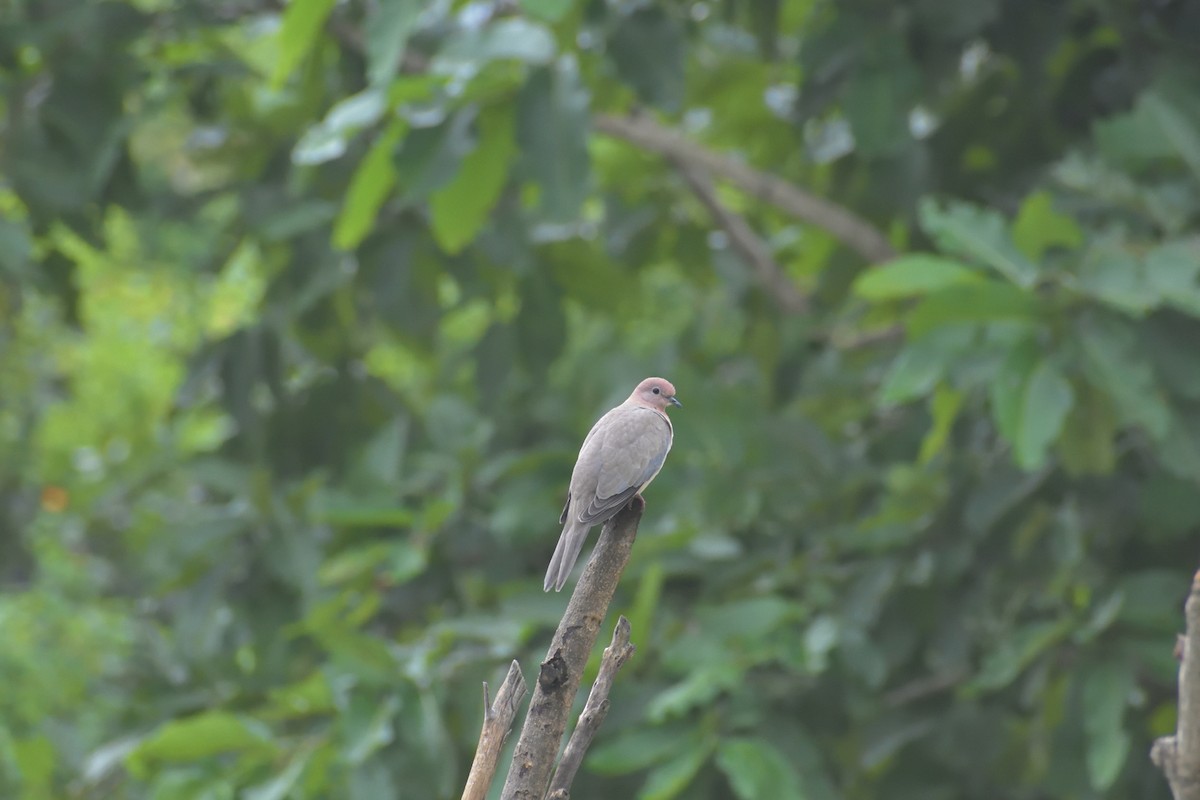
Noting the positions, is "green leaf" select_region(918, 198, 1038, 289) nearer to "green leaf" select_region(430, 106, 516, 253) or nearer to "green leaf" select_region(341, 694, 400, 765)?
"green leaf" select_region(430, 106, 516, 253)

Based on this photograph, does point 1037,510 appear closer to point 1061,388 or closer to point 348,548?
point 1061,388

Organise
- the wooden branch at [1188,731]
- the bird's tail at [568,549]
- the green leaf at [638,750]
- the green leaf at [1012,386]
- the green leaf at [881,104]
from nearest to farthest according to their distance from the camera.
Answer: the wooden branch at [1188,731] < the bird's tail at [568,549] < the green leaf at [1012,386] < the green leaf at [638,750] < the green leaf at [881,104]

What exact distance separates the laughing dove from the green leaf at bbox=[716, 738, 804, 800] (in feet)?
9.04

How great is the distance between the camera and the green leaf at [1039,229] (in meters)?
5.06

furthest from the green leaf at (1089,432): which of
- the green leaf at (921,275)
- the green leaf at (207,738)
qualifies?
the green leaf at (207,738)

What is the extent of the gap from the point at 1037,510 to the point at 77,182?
14.4 feet

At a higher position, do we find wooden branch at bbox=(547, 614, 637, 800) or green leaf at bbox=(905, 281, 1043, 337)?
green leaf at bbox=(905, 281, 1043, 337)

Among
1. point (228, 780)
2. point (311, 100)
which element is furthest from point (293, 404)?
point (228, 780)

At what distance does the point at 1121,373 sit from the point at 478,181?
2442 mm

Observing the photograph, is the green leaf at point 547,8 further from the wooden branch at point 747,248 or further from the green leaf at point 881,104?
the wooden branch at point 747,248

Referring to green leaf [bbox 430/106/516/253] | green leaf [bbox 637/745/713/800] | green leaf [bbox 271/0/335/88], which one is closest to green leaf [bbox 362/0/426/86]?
green leaf [bbox 271/0/335/88]

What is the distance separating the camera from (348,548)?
22.3 ft

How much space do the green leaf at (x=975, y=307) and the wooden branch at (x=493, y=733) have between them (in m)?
2.79

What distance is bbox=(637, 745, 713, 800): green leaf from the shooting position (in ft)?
17.4
